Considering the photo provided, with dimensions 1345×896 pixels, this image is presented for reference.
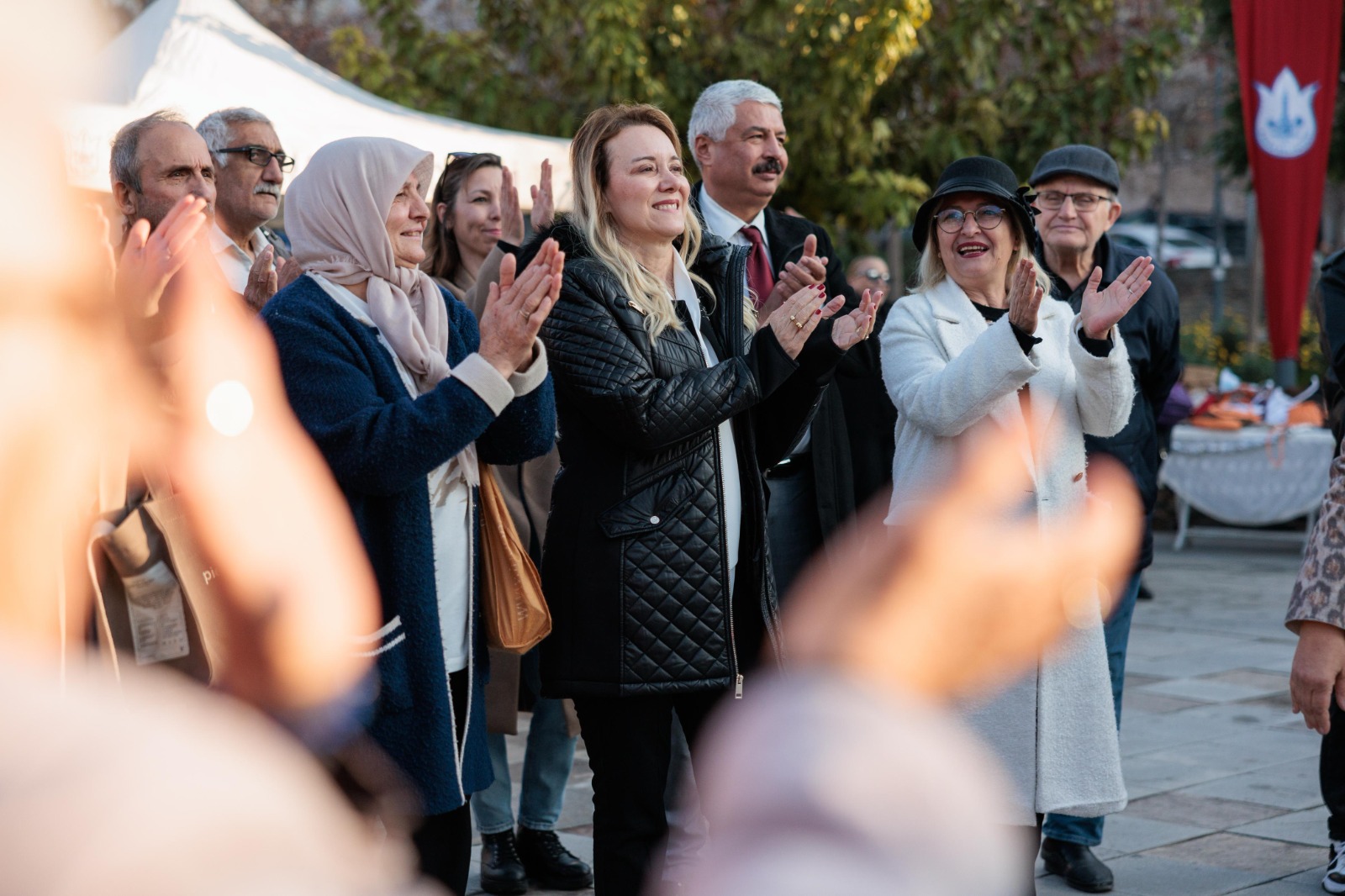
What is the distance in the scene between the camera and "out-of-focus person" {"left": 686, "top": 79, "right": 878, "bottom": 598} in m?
4.39

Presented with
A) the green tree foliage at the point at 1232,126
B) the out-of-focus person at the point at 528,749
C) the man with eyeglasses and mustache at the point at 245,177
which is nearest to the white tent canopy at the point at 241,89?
the man with eyeglasses and mustache at the point at 245,177

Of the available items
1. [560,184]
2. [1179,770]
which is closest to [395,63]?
[560,184]

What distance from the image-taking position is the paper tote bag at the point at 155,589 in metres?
2.54

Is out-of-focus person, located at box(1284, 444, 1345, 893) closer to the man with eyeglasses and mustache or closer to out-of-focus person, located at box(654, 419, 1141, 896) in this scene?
out-of-focus person, located at box(654, 419, 1141, 896)

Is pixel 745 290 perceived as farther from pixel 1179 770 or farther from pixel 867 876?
pixel 1179 770

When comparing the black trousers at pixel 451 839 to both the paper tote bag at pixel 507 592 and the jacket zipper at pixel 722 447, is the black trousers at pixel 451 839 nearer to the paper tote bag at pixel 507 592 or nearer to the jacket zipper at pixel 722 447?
the paper tote bag at pixel 507 592

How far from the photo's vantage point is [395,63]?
1243 cm

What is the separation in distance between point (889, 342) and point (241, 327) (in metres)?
1.83

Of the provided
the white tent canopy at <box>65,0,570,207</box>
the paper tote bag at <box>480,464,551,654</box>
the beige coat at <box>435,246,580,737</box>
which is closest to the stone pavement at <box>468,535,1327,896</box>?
the beige coat at <box>435,246,580,737</box>

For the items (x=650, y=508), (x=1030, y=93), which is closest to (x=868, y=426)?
(x=650, y=508)

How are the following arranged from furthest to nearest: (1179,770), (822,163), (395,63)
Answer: (395,63)
(822,163)
(1179,770)

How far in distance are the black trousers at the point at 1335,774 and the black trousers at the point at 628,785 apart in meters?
2.10

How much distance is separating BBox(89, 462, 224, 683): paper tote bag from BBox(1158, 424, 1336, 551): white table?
10.5 m

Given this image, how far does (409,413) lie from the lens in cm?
288
